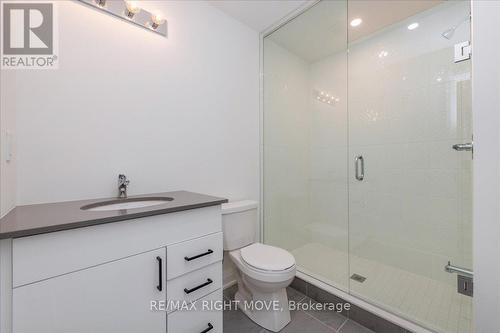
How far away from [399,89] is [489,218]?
150 centimetres

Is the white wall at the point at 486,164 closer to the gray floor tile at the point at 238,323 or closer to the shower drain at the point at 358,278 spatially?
the shower drain at the point at 358,278

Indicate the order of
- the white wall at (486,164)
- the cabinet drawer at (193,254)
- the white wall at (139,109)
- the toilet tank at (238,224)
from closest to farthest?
the white wall at (486,164)
the cabinet drawer at (193,254)
the white wall at (139,109)
the toilet tank at (238,224)

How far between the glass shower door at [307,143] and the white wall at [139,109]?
0.32 meters

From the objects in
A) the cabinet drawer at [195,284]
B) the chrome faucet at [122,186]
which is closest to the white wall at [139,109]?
the chrome faucet at [122,186]

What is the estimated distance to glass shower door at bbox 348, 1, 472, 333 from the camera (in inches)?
64.6

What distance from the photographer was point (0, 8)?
0.96 m

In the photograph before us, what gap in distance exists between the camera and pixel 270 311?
1.44 m

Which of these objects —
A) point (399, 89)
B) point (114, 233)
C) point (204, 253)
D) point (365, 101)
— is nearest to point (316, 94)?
point (365, 101)

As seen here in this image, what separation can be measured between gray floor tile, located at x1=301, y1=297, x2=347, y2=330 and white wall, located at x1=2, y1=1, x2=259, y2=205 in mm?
1040

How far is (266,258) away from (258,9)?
1992 millimetres

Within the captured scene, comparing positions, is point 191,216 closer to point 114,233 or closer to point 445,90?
point 114,233

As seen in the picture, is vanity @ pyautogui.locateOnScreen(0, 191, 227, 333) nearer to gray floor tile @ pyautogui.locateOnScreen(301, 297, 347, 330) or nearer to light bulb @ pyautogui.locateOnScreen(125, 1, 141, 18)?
gray floor tile @ pyautogui.locateOnScreen(301, 297, 347, 330)

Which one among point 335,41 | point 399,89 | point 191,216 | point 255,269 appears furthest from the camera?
point 335,41

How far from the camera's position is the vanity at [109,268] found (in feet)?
2.30
